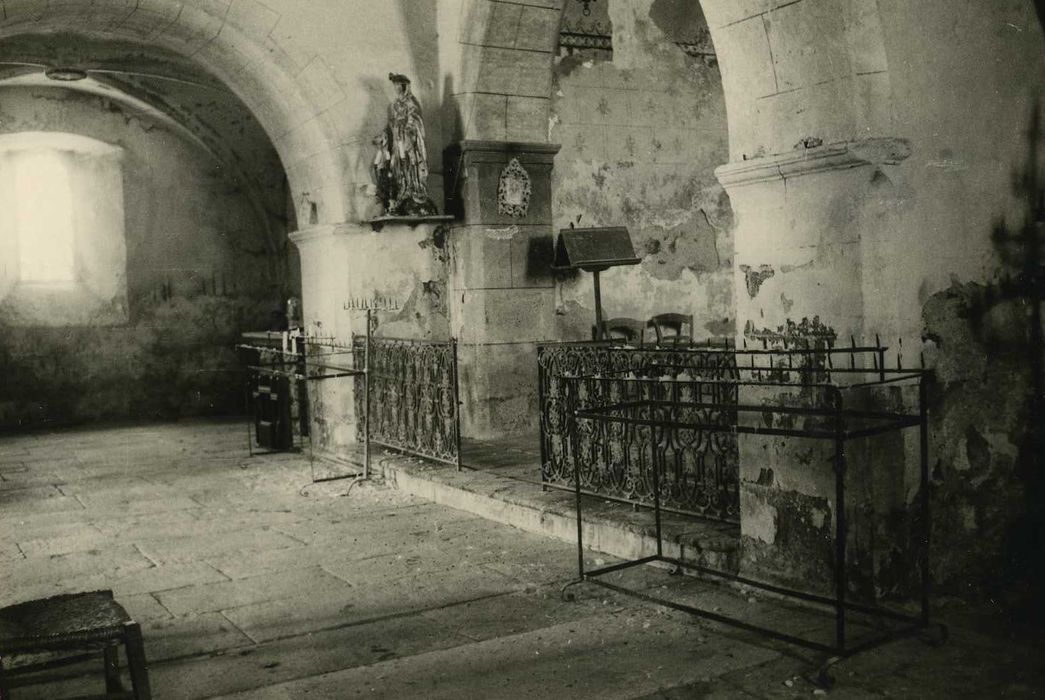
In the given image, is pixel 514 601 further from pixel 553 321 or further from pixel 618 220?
pixel 618 220

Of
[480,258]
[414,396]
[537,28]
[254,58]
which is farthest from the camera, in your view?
[480,258]

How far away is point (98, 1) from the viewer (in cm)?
746

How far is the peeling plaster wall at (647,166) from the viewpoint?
984 cm

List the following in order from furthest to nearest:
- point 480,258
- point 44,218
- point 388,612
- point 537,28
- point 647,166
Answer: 1. point 44,218
2. point 647,166
3. point 480,258
4. point 537,28
5. point 388,612

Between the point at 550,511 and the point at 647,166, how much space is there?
5.70 m

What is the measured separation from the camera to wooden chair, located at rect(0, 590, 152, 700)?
2.73 meters

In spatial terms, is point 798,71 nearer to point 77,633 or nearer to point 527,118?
point 77,633

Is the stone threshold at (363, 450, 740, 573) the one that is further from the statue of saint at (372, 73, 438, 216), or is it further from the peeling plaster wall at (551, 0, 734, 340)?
the peeling plaster wall at (551, 0, 734, 340)

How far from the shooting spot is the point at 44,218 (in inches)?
477

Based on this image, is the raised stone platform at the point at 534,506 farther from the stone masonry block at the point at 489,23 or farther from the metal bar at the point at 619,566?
the stone masonry block at the point at 489,23

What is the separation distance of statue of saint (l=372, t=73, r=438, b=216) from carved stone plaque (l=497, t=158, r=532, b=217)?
594mm

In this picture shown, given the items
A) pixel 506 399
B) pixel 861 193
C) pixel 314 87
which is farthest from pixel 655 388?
pixel 314 87

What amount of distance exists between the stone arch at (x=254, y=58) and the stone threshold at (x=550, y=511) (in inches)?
97.4

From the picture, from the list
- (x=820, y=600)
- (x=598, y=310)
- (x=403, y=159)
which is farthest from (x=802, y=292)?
(x=598, y=310)
